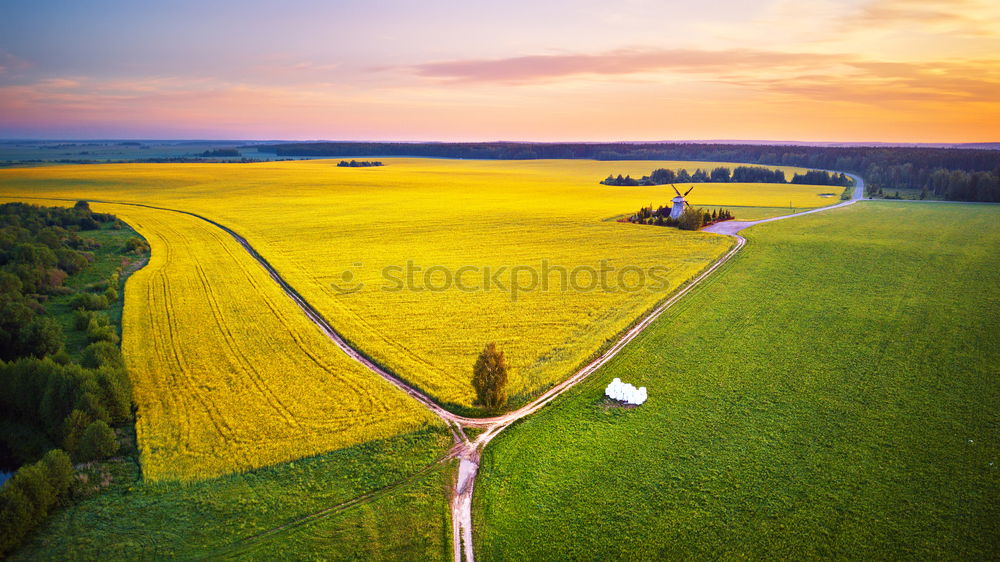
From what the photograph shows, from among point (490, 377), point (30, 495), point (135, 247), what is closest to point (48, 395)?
point (30, 495)

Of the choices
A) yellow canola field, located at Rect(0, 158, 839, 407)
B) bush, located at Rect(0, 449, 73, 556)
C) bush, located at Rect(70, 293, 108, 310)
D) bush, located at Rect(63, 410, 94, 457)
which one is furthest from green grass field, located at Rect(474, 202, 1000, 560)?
bush, located at Rect(70, 293, 108, 310)

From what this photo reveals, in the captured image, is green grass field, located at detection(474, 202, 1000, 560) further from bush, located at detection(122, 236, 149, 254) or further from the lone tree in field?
bush, located at detection(122, 236, 149, 254)

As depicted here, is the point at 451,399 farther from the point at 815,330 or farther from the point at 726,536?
the point at 815,330

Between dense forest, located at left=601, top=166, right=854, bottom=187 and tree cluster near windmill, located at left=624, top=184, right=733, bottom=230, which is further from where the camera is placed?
dense forest, located at left=601, top=166, right=854, bottom=187

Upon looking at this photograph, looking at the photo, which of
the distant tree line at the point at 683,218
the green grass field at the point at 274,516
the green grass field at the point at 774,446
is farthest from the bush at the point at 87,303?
the distant tree line at the point at 683,218

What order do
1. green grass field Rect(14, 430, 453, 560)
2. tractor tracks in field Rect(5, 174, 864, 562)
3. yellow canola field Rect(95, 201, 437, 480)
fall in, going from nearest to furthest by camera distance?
green grass field Rect(14, 430, 453, 560), tractor tracks in field Rect(5, 174, 864, 562), yellow canola field Rect(95, 201, 437, 480)

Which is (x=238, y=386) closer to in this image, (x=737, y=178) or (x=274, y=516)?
(x=274, y=516)
